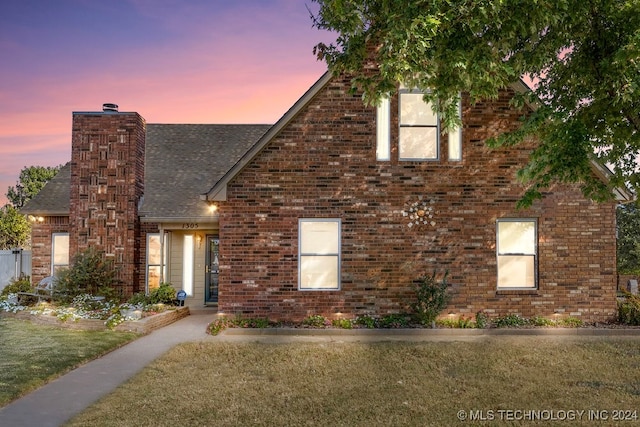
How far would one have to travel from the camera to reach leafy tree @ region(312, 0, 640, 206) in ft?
21.6

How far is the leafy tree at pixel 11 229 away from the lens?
3044 centimetres

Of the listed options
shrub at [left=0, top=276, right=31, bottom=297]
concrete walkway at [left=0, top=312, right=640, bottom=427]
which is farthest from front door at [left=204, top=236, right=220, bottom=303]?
shrub at [left=0, top=276, right=31, bottom=297]

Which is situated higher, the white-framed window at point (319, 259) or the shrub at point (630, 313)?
the white-framed window at point (319, 259)

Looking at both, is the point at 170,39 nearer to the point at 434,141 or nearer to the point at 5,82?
the point at 5,82

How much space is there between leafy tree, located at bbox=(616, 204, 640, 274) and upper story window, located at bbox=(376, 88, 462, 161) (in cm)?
2181

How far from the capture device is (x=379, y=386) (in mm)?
6570

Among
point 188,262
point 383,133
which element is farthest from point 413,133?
point 188,262

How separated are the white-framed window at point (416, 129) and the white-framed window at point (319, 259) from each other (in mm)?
2557

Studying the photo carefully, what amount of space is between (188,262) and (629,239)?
87.8 ft

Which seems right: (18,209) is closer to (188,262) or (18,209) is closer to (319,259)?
(188,262)

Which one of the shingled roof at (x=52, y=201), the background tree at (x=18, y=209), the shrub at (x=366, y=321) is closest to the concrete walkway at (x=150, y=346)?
the shrub at (x=366, y=321)

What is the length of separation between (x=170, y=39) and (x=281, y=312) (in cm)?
1008

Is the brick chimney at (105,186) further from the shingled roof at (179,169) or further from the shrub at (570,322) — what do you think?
the shrub at (570,322)

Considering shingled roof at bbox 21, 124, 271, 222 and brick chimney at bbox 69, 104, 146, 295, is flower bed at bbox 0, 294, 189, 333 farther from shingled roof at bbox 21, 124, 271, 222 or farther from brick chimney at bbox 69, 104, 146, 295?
shingled roof at bbox 21, 124, 271, 222
